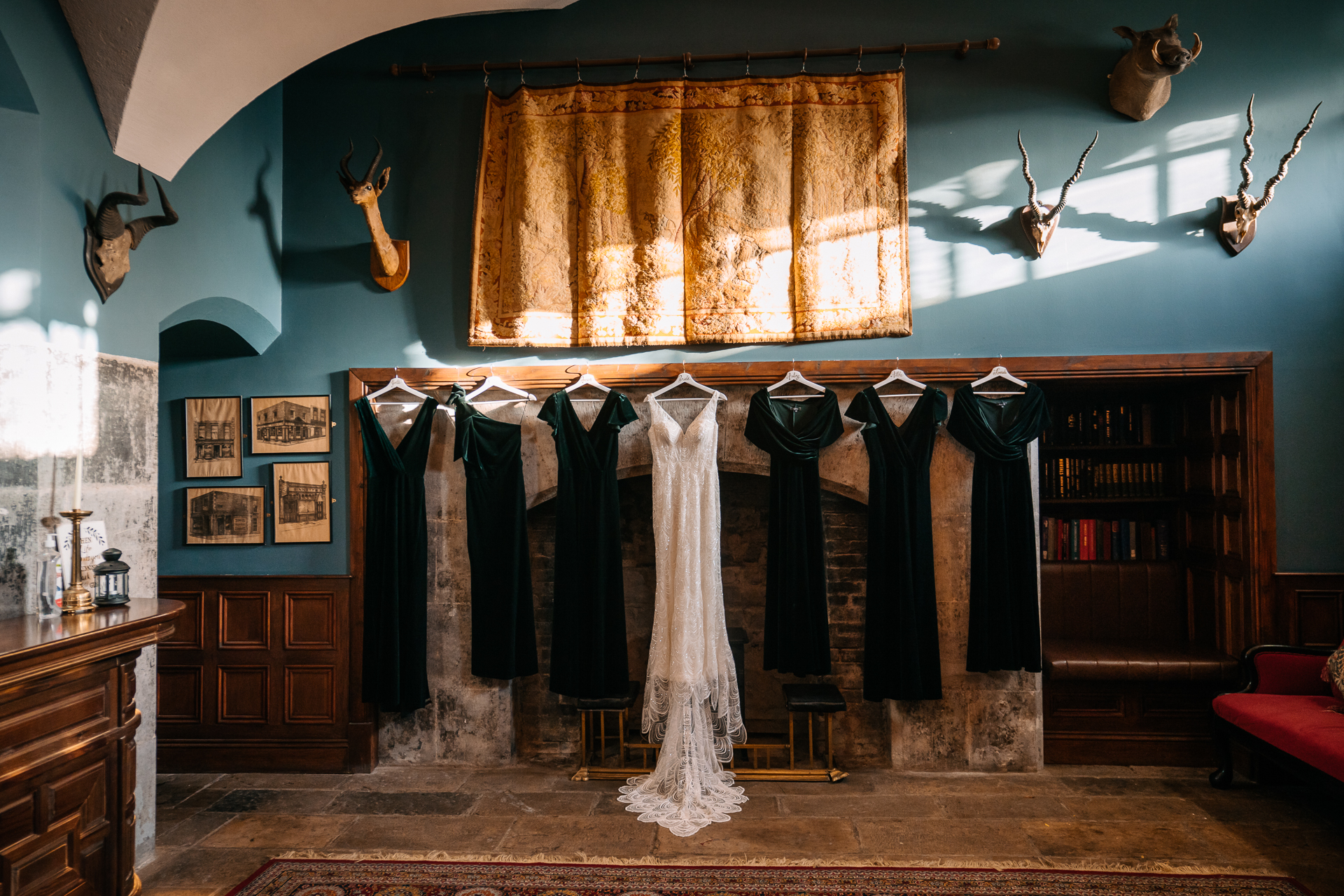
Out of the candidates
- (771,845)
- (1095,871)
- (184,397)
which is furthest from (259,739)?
(1095,871)

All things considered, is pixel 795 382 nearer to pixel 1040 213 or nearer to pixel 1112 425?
pixel 1040 213

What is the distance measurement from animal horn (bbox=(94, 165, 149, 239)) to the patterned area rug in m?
2.66

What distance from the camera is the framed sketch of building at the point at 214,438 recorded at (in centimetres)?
445

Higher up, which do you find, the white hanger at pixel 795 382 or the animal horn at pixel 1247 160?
the animal horn at pixel 1247 160

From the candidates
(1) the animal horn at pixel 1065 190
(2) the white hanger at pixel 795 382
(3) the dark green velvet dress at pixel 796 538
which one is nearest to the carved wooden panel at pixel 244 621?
(3) the dark green velvet dress at pixel 796 538

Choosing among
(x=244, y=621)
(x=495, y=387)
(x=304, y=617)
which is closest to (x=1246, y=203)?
(x=495, y=387)

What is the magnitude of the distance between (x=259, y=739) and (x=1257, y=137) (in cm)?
640

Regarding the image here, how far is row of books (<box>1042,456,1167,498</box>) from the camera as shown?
15.9ft

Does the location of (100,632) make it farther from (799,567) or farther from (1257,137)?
(1257,137)

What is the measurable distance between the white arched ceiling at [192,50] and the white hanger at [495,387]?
171 cm

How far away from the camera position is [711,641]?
3855 millimetres

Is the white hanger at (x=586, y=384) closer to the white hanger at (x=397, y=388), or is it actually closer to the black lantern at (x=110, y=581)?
the white hanger at (x=397, y=388)

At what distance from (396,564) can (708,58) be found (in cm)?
329

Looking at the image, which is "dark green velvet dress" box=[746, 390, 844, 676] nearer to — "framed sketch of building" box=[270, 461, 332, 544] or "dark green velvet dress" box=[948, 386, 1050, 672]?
"dark green velvet dress" box=[948, 386, 1050, 672]
